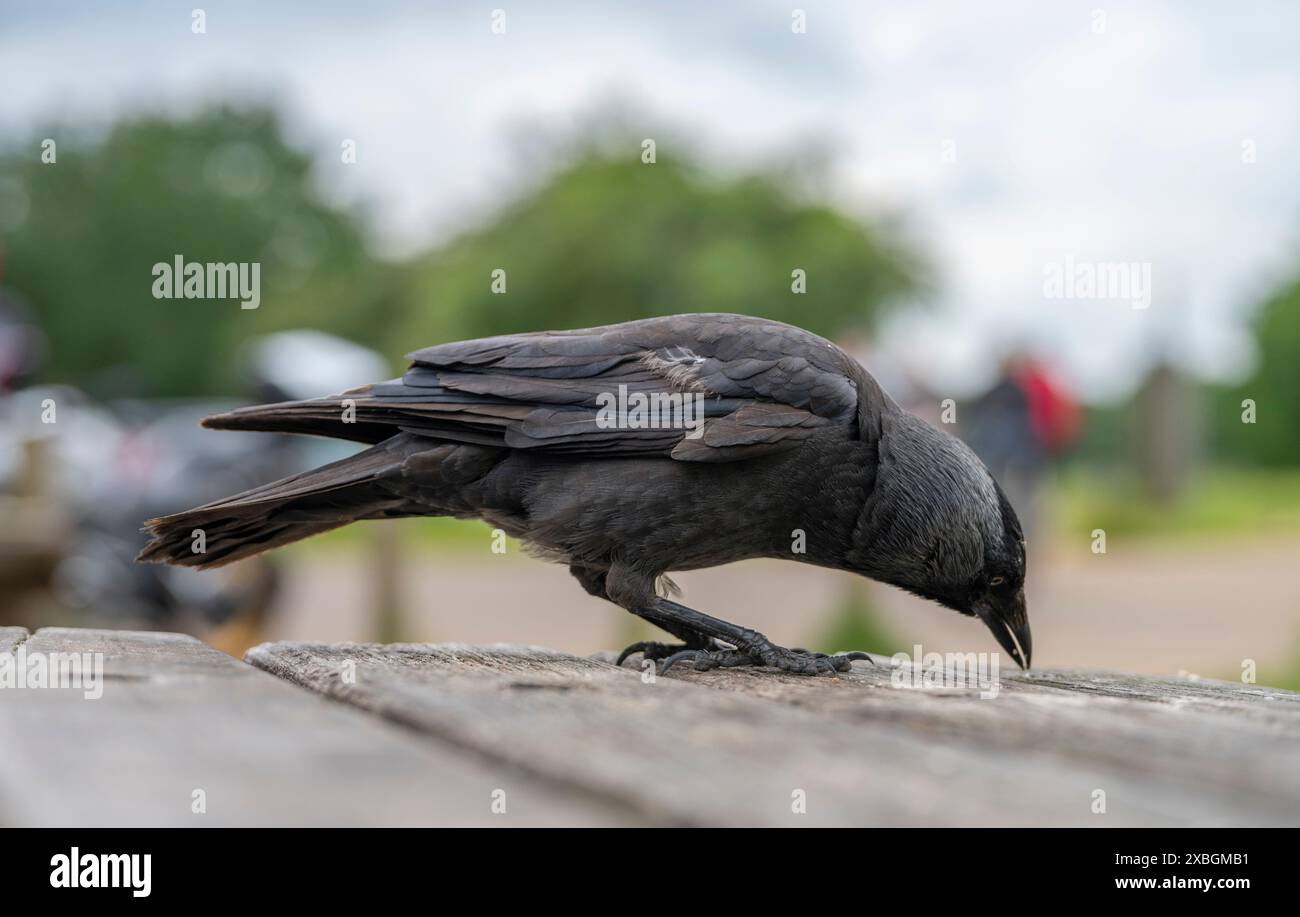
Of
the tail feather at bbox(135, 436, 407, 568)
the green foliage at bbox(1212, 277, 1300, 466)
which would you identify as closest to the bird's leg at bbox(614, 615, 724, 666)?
the tail feather at bbox(135, 436, 407, 568)

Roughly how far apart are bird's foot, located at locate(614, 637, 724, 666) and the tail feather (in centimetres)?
80

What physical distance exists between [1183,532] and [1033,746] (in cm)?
2135

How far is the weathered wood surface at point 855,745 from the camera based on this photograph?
1484mm

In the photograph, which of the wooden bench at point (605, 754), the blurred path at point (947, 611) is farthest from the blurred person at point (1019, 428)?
the wooden bench at point (605, 754)

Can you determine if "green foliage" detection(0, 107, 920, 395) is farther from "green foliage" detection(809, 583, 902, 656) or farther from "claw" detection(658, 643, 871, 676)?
"claw" detection(658, 643, 871, 676)

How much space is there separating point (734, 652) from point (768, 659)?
0.84 ft

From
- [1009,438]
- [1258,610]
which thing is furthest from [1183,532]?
[1009,438]

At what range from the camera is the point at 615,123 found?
2245 centimetres

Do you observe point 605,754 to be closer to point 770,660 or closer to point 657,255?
point 770,660

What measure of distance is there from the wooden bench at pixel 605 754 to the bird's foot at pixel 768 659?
86cm

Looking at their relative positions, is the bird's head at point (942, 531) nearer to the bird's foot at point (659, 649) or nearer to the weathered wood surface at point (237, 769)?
the bird's foot at point (659, 649)

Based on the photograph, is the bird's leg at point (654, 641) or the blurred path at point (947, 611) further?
the blurred path at point (947, 611)
